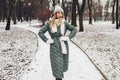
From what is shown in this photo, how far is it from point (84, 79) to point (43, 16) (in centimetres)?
4138

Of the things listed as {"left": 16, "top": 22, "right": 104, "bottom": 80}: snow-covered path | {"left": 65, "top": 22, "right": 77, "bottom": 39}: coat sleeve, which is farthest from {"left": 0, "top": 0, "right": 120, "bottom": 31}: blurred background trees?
{"left": 65, "top": 22, "right": 77, "bottom": 39}: coat sleeve

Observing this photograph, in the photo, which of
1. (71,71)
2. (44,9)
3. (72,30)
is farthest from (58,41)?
(44,9)

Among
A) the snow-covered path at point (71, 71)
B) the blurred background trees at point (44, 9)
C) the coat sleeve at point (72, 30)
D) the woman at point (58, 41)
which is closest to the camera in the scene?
the woman at point (58, 41)

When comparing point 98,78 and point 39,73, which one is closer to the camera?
point 98,78

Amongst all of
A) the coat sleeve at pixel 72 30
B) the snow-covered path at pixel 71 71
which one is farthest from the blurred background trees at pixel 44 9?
the coat sleeve at pixel 72 30

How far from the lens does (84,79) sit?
356 inches

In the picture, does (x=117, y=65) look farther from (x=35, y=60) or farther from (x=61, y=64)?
(x=61, y=64)

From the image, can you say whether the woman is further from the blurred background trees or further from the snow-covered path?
the blurred background trees

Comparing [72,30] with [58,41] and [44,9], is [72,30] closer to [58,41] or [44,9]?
[58,41]

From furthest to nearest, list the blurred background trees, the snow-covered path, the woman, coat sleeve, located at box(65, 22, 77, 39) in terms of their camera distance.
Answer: the blurred background trees → the snow-covered path → coat sleeve, located at box(65, 22, 77, 39) → the woman

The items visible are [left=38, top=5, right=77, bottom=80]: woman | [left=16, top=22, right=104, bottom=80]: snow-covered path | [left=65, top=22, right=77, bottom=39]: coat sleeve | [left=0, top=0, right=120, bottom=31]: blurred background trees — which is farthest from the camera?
[left=0, top=0, right=120, bottom=31]: blurred background trees

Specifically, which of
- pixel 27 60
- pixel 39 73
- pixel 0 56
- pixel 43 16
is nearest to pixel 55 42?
pixel 39 73

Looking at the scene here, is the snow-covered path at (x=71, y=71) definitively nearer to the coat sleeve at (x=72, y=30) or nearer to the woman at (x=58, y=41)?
the woman at (x=58, y=41)

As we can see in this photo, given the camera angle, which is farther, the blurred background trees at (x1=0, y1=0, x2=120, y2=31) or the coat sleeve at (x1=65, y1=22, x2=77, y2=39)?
the blurred background trees at (x1=0, y1=0, x2=120, y2=31)
